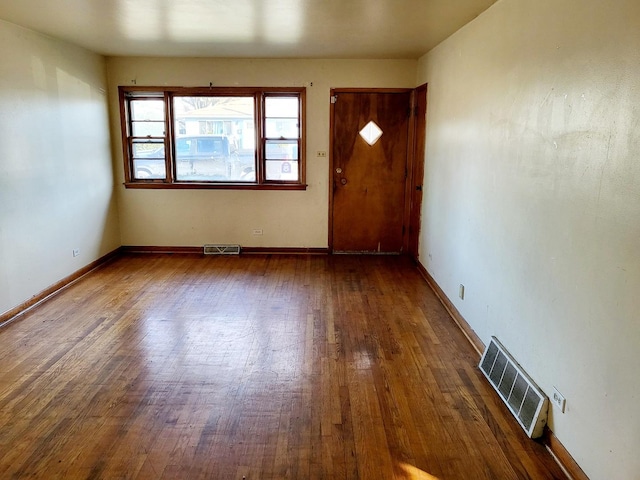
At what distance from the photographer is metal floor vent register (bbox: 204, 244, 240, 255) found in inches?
243

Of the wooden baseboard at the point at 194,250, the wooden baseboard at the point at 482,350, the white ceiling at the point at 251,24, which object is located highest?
the white ceiling at the point at 251,24

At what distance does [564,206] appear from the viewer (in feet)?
7.36

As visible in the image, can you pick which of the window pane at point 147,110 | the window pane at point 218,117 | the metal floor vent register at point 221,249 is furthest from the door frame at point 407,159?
the window pane at point 147,110

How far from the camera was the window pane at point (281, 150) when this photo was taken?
5.95m

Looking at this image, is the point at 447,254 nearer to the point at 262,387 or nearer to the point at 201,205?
the point at 262,387

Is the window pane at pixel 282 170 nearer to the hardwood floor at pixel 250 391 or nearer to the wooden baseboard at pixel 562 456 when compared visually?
the hardwood floor at pixel 250 391

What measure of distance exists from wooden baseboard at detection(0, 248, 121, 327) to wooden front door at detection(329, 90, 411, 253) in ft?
9.61

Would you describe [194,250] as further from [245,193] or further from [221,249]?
[245,193]

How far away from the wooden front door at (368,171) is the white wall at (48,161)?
2921 millimetres

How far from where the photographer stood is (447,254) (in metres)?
4.40

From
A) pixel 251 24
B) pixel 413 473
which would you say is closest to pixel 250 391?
pixel 413 473

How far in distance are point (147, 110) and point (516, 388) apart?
5373 mm

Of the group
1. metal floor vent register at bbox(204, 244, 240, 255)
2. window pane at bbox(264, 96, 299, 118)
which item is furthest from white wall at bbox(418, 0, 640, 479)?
metal floor vent register at bbox(204, 244, 240, 255)

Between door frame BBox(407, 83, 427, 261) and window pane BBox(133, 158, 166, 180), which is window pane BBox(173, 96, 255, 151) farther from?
door frame BBox(407, 83, 427, 261)
